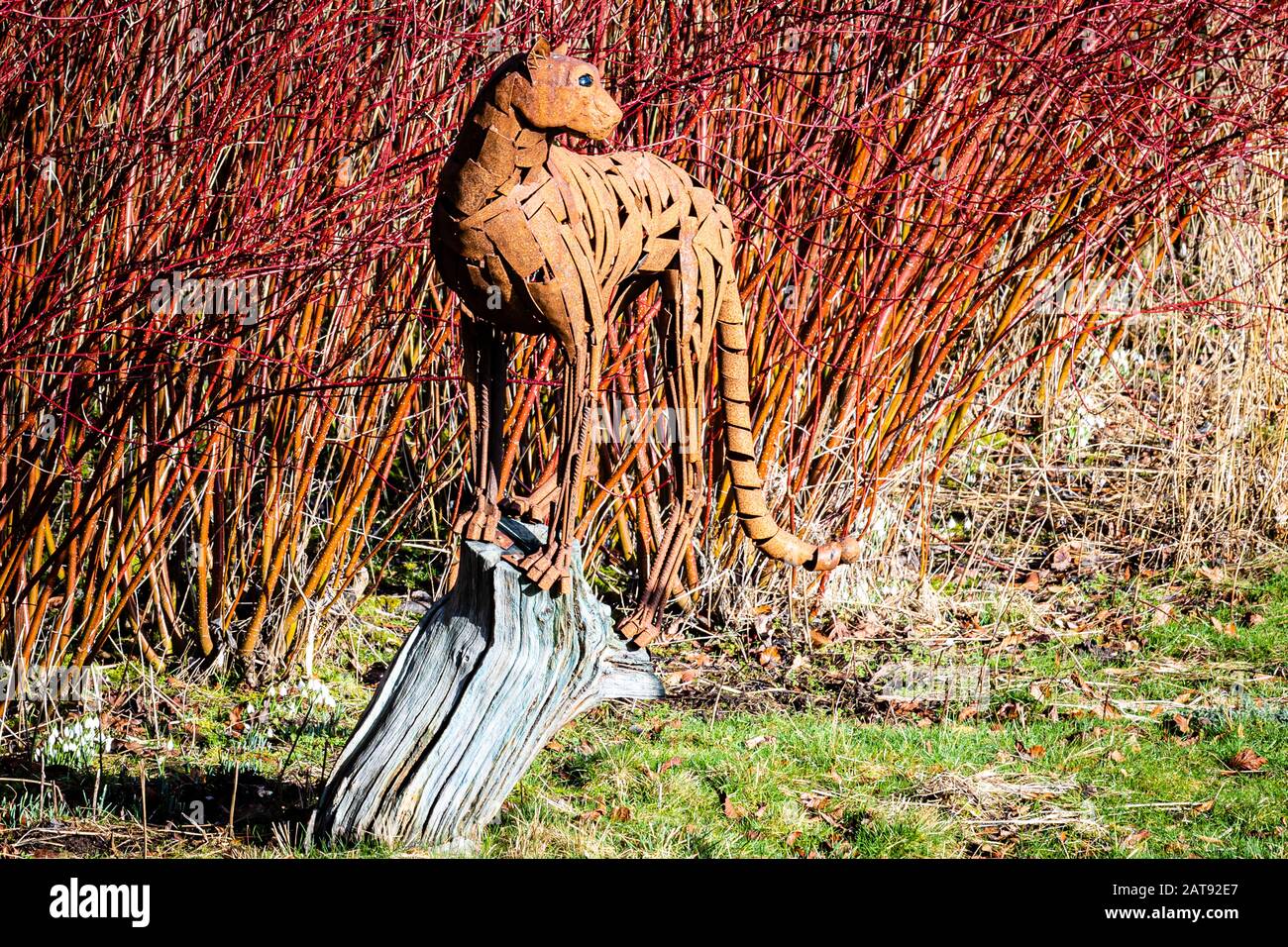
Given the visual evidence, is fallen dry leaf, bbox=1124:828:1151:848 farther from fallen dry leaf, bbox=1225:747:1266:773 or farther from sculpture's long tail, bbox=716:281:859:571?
sculpture's long tail, bbox=716:281:859:571

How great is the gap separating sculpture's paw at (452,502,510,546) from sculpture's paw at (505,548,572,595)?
0.12 meters

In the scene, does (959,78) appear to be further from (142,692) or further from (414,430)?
(142,692)

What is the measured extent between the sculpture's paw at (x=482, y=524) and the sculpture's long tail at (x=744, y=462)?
501 millimetres

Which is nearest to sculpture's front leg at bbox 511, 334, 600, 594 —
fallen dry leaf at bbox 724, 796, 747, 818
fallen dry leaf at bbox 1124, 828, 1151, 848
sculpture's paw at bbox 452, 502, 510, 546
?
sculpture's paw at bbox 452, 502, 510, 546

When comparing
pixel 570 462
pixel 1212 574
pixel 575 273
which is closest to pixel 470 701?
pixel 570 462

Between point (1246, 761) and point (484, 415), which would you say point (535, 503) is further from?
point (1246, 761)

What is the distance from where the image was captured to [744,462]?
8.52ft

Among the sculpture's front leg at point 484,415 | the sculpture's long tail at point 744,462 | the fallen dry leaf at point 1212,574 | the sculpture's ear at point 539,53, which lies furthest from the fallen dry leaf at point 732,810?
the fallen dry leaf at point 1212,574

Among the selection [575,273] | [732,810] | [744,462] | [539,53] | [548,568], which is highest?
[539,53]

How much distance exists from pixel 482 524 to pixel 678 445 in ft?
1.41

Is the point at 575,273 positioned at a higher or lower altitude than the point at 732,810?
higher

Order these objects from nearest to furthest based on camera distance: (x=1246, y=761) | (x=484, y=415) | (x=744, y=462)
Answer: (x=484, y=415), (x=744, y=462), (x=1246, y=761)

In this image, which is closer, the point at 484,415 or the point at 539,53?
the point at 539,53

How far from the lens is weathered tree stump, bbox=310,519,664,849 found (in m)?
2.54
